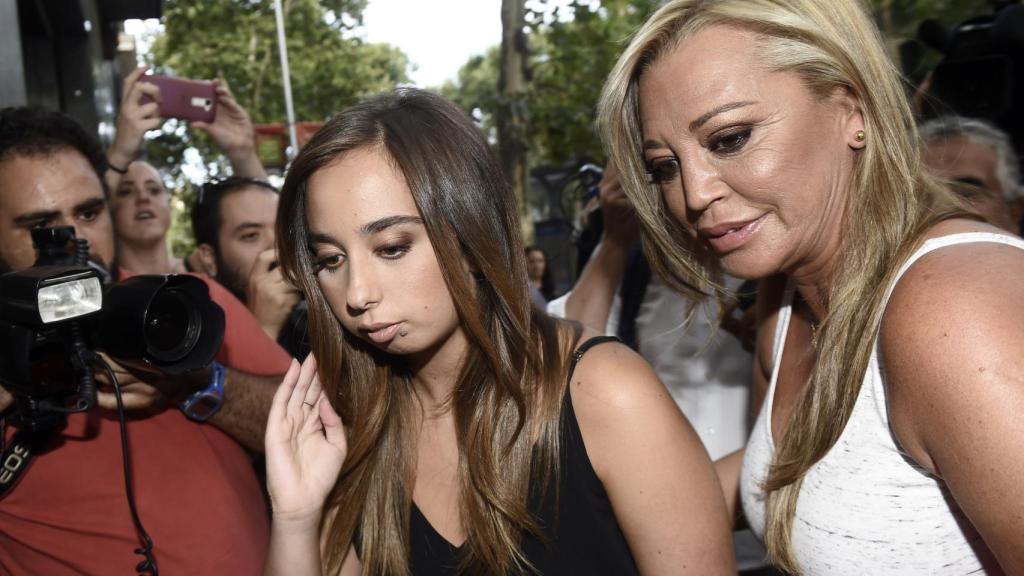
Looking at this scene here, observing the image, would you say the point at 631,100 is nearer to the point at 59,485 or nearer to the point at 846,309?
the point at 846,309

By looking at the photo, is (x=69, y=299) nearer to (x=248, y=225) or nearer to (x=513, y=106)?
(x=248, y=225)

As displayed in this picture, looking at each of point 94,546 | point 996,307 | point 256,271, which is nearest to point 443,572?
point 94,546

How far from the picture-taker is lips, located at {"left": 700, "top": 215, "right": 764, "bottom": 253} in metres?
1.57

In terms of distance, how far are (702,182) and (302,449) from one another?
0.99 meters

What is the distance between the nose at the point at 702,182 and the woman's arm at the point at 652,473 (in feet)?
1.15

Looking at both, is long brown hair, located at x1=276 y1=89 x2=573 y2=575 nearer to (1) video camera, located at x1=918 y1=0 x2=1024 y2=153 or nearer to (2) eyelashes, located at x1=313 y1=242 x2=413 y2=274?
(2) eyelashes, located at x1=313 y1=242 x2=413 y2=274

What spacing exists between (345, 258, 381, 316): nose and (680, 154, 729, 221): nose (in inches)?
24.4

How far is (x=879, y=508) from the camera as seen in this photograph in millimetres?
1400

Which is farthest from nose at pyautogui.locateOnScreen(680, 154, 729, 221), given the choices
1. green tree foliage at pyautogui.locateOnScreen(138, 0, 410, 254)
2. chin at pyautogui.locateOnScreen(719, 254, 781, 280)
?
green tree foliage at pyautogui.locateOnScreen(138, 0, 410, 254)

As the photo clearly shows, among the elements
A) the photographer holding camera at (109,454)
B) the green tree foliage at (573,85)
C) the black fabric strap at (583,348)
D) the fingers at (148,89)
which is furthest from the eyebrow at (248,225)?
the green tree foliage at (573,85)

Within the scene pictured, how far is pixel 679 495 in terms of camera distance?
1.63 metres

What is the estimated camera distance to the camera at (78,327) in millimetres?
1641

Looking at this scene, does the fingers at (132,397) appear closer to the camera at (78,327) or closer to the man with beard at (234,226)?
the camera at (78,327)

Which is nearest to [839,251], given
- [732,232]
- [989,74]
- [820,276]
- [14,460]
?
[820,276]
